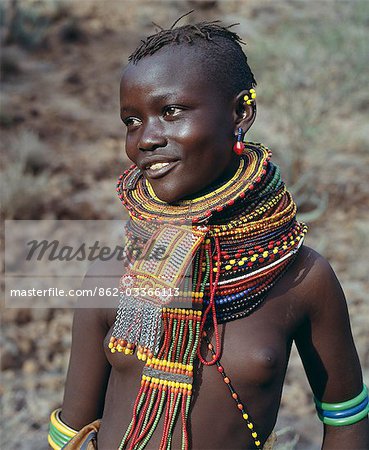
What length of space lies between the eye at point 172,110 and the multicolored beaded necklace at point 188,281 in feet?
0.65

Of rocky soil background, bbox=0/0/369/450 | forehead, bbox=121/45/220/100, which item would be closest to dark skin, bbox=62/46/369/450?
forehead, bbox=121/45/220/100

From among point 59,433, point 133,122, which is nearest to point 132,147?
point 133,122

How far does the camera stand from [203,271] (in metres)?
1.53

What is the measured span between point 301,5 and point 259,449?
33.5 feet

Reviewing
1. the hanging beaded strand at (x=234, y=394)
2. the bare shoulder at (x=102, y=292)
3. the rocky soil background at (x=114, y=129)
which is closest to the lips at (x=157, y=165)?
the bare shoulder at (x=102, y=292)

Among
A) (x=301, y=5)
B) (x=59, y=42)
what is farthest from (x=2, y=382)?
(x=301, y=5)

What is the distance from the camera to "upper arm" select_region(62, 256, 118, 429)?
5.49 feet

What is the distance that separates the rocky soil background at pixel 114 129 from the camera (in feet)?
15.1

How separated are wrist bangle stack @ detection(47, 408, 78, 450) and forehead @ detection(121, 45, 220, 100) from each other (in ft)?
3.00

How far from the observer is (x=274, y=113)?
314 inches

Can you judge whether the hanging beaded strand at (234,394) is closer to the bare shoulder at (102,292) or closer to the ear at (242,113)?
the bare shoulder at (102,292)

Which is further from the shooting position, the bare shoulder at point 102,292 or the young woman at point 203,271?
the bare shoulder at point 102,292

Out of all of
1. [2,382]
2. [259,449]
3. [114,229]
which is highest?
[259,449]

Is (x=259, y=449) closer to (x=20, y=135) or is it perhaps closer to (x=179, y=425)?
(x=179, y=425)
